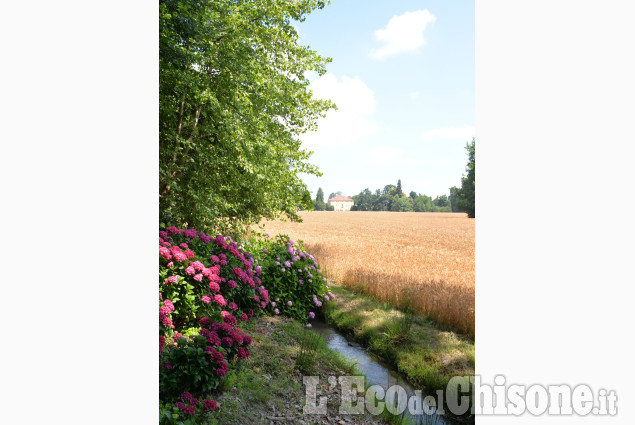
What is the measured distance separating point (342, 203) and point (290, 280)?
7809cm

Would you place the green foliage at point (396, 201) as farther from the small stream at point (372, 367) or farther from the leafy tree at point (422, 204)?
the small stream at point (372, 367)

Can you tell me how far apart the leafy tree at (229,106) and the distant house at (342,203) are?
7450 centimetres

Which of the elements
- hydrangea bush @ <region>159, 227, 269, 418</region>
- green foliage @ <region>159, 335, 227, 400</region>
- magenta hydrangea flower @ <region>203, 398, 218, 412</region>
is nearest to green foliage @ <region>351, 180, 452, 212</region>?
hydrangea bush @ <region>159, 227, 269, 418</region>

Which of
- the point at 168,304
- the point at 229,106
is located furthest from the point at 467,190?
the point at 168,304

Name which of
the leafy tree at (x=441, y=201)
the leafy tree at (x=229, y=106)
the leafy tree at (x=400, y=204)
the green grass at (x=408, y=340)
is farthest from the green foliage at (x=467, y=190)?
the leafy tree at (x=229, y=106)

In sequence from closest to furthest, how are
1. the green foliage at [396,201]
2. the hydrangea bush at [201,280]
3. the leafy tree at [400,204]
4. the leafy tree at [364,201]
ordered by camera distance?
the hydrangea bush at [201,280], the green foliage at [396,201], the leafy tree at [400,204], the leafy tree at [364,201]

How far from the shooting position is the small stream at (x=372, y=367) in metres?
3.83

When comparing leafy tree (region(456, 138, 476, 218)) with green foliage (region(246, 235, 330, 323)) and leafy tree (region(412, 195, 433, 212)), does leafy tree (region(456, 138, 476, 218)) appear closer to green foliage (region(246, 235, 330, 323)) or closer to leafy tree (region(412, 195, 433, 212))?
leafy tree (region(412, 195, 433, 212))

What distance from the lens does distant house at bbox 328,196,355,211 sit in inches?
3231

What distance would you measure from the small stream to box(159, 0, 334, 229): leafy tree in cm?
250
